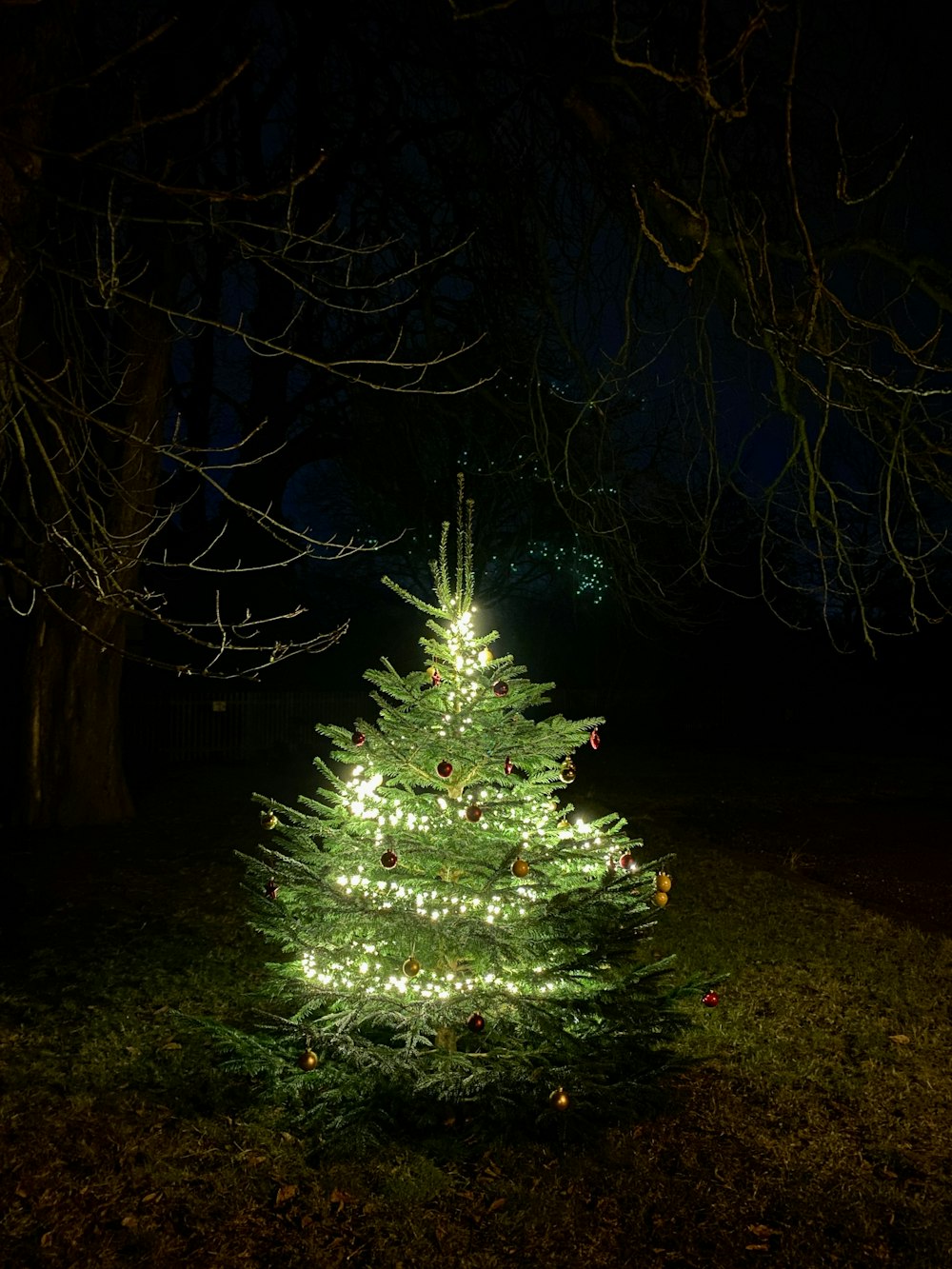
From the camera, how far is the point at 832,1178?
13.0 ft

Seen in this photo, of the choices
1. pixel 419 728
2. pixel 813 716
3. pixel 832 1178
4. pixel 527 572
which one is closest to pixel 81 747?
pixel 419 728

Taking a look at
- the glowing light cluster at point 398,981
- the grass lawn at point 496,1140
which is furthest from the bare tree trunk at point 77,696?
the glowing light cluster at point 398,981

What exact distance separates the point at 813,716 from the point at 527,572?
9.64 metres

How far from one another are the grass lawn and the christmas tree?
8.6 inches

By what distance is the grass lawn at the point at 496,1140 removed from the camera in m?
3.50

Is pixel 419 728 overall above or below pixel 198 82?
below

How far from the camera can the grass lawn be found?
3.50m

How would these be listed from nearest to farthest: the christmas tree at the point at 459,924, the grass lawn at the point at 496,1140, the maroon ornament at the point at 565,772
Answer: the grass lawn at the point at 496,1140, the christmas tree at the point at 459,924, the maroon ornament at the point at 565,772

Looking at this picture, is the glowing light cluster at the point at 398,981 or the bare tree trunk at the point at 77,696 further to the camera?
the bare tree trunk at the point at 77,696

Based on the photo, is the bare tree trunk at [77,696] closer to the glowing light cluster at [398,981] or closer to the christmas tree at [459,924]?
the christmas tree at [459,924]

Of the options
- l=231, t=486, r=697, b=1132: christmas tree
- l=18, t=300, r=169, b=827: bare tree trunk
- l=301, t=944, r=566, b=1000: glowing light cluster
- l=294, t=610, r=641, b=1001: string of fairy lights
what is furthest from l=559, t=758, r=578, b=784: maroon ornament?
l=18, t=300, r=169, b=827: bare tree trunk

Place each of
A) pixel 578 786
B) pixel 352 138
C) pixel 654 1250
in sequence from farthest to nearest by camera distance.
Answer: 1. pixel 578 786
2. pixel 352 138
3. pixel 654 1250

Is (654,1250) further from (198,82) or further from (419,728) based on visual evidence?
(198,82)

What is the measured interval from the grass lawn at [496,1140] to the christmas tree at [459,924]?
0.22 metres
